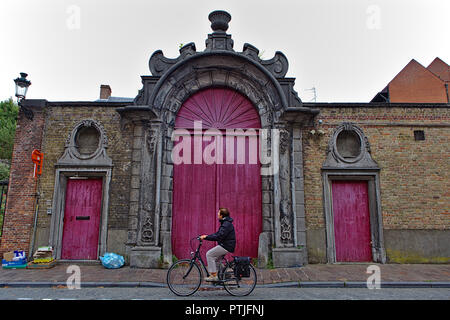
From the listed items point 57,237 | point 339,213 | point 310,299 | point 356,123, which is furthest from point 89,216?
point 356,123

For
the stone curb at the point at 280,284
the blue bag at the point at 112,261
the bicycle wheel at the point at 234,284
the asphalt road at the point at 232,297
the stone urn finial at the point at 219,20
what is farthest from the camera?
the stone urn finial at the point at 219,20

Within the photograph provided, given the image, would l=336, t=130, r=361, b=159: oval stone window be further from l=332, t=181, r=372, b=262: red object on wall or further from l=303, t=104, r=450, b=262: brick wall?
l=332, t=181, r=372, b=262: red object on wall

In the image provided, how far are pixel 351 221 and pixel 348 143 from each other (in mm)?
2359

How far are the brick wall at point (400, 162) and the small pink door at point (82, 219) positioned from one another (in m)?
6.10

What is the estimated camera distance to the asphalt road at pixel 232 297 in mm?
5234

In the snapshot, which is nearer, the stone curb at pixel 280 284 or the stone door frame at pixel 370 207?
the stone curb at pixel 280 284

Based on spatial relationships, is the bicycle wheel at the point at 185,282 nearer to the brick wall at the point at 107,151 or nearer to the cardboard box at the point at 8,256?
the brick wall at the point at 107,151

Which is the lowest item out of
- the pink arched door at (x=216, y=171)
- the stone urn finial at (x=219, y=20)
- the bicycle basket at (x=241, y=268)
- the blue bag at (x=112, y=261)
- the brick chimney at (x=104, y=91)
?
the blue bag at (x=112, y=261)

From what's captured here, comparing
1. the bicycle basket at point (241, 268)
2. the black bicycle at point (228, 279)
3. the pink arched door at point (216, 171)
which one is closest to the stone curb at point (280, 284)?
the black bicycle at point (228, 279)

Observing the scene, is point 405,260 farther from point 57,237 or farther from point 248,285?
point 57,237

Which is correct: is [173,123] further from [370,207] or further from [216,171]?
[370,207]

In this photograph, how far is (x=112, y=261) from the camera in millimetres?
7688

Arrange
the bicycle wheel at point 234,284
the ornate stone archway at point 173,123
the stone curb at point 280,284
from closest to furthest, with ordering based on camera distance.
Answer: the bicycle wheel at point 234,284
the stone curb at point 280,284
the ornate stone archway at point 173,123

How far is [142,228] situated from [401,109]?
8.43m
